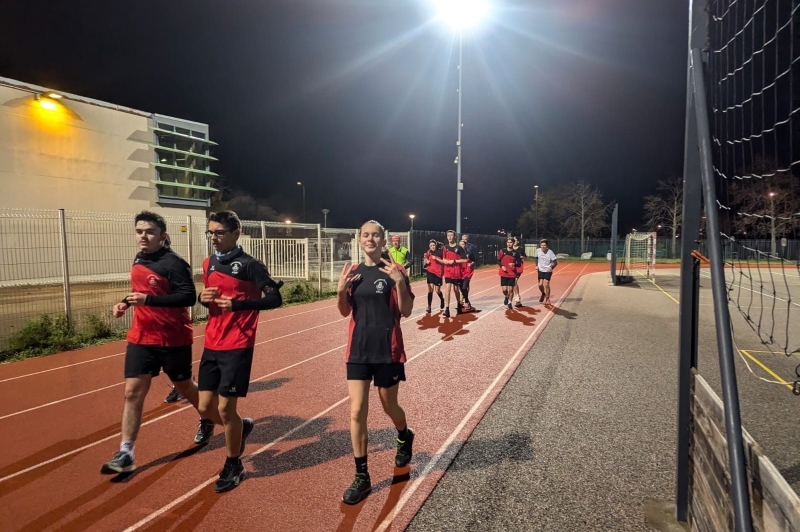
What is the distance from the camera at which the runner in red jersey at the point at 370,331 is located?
3.05m

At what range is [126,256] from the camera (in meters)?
10.3

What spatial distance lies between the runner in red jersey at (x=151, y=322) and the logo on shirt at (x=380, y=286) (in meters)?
1.55

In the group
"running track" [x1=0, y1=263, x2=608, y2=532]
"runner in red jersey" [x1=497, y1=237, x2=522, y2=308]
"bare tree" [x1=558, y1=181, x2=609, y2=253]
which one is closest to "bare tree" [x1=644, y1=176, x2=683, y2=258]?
"bare tree" [x1=558, y1=181, x2=609, y2=253]

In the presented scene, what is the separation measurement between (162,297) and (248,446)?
4.85 feet

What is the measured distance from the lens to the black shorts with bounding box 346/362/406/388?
3059 millimetres

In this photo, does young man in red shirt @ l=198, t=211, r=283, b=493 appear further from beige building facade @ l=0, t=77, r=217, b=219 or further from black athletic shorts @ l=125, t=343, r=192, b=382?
beige building facade @ l=0, t=77, r=217, b=219

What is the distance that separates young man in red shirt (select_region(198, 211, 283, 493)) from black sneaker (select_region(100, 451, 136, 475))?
2.21 ft

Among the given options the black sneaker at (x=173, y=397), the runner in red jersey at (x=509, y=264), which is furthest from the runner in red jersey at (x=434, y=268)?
the black sneaker at (x=173, y=397)

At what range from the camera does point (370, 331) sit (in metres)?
3.10

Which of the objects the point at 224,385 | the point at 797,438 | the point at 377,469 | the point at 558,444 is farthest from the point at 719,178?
the point at 224,385

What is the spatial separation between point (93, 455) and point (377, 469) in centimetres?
241

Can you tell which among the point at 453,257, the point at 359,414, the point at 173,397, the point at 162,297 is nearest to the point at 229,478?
the point at 359,414

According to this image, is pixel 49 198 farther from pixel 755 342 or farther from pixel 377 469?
pixel 755 342

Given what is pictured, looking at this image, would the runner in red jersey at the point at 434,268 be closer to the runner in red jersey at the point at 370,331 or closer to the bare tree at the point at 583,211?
the runner in red jersey at the point at 370,331
